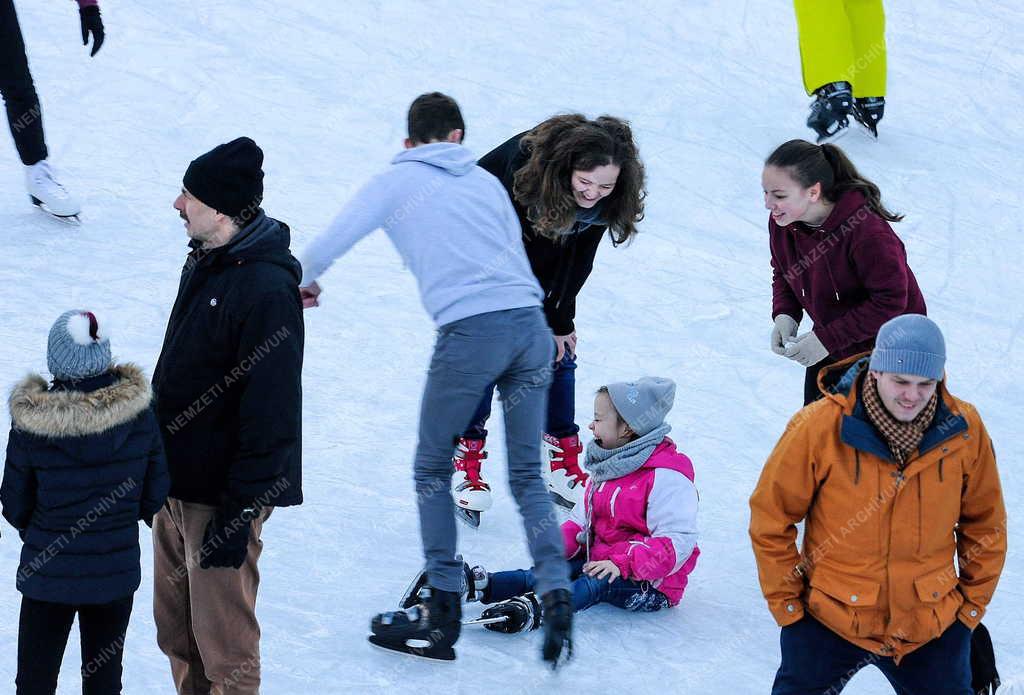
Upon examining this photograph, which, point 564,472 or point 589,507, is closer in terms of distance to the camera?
point 589,507

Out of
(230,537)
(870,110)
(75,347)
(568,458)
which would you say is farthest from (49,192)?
(870,110)

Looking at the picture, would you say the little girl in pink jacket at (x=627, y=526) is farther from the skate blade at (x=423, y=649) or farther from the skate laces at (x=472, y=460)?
the skate laces at (x=472, y=460)

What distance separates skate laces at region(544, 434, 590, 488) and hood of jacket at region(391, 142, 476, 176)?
4.80 feet

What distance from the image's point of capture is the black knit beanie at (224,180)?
270cm

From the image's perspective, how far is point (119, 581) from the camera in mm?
2666

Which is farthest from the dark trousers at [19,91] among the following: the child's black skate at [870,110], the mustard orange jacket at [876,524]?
the child's black skate at [870,110]

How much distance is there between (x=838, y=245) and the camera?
11.8 feet

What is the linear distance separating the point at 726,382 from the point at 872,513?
2761 millimetres

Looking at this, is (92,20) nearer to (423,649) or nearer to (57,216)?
(57,216)

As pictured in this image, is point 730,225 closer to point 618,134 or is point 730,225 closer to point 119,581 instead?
point 618,134

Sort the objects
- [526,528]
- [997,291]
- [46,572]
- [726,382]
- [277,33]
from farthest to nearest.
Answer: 1. [277,33]
2. [997,291]
3. [726,382]
4. [526,528]
5. [46,572]

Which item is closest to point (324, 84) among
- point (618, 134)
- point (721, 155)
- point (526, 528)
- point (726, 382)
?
point (721, 155)

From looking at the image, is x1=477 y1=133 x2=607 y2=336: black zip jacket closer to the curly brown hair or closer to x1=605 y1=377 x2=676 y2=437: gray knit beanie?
the curly brown hair

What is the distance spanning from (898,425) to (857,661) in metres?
0.52
